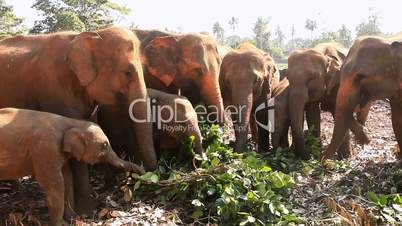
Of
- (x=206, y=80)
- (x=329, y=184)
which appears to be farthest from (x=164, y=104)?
(x=329, y=184)

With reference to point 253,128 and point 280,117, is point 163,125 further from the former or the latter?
point 253,128

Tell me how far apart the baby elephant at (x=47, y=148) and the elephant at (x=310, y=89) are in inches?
144

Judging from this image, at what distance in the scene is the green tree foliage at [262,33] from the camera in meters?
75.6

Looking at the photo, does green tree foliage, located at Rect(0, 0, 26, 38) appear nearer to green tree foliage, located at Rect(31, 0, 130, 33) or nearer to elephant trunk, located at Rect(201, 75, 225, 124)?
green tree foliage, located at Rect(31, 0, 130, 33)

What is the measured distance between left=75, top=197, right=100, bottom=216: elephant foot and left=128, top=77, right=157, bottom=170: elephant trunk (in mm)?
812

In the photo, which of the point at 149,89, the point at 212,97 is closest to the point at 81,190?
the point at 149,89

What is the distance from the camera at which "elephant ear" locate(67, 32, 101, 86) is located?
17.8 ft

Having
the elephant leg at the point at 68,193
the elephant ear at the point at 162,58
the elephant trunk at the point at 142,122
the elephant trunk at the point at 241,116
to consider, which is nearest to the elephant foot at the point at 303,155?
the elephant trunk at the point at 241,116

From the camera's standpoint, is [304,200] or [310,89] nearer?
[304,200]

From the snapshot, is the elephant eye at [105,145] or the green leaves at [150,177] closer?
the elephant eye at [105,145]

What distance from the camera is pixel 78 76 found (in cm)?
543

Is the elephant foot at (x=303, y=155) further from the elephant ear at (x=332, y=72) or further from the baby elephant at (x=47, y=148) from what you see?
the baby elephant at (x=47, y=148)

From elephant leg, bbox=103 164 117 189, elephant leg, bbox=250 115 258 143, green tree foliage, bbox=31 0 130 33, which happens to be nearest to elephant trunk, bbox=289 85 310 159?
elephant leg, bbox=250 115 258 143

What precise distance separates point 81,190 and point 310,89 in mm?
4426
